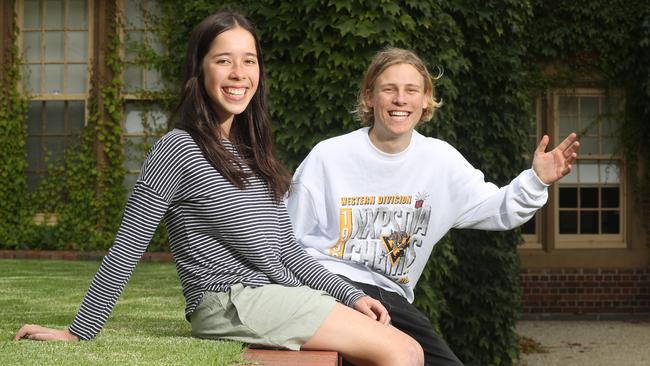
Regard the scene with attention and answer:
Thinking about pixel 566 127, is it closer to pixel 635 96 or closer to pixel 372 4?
pixel 635 96

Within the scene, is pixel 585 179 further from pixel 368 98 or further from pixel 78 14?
pixel 368 98

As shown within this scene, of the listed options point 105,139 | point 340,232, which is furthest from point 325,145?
point 105,139

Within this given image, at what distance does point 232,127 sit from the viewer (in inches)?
144

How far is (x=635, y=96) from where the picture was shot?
44.0ft

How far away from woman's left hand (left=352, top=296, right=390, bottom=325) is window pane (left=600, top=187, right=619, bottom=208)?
11.0 meters

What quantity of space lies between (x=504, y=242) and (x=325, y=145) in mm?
5424

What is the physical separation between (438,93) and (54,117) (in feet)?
22.0

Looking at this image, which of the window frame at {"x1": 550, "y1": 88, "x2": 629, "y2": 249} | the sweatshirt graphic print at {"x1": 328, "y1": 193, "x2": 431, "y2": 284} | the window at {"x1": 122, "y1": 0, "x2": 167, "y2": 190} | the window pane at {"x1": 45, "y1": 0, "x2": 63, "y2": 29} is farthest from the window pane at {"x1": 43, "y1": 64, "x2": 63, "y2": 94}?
the sweatshirt graphic print at {"x1": 328, "y1": 193, "x2": 431, "y2": 284}

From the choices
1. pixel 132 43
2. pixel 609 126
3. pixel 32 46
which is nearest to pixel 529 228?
pixel 609 126

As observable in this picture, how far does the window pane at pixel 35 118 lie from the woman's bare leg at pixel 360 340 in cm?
1009

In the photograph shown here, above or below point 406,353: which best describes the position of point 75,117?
above

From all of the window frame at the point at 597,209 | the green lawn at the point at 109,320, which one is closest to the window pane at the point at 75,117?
the green lawn at the point at 109,320

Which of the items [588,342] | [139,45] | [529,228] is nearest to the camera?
[588,342]

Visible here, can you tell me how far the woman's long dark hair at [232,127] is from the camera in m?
3.35
